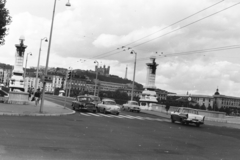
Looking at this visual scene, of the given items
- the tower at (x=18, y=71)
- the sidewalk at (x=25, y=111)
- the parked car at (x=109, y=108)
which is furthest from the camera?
the tower at (x=18, y=71)

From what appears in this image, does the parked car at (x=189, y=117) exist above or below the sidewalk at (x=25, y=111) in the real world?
above

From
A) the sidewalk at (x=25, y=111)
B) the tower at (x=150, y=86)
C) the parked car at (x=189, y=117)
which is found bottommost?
the sidewalk at (x=25, y=111)

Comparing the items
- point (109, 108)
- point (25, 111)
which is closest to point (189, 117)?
point (109, 108)

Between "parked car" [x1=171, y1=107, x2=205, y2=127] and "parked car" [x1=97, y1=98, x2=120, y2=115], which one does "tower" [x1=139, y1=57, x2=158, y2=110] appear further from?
"parked car" [x1=171, y1=107, x2=205, y2=127]

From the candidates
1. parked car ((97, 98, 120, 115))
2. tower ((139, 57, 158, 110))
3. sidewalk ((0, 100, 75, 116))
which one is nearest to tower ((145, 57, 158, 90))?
tower ((139, 57, 158, 110))

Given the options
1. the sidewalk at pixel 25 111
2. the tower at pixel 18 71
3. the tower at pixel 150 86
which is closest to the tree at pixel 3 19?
the sidewalk at pixel 25 111

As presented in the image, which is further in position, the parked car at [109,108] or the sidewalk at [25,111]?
the parked car at [109,108]

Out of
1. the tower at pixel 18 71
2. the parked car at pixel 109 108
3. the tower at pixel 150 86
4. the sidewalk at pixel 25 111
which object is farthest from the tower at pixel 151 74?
the sidewalk at pixel 25 111

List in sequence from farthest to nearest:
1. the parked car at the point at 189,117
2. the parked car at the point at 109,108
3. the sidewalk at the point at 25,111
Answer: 1. the parked car at the point at 109,108
2. the parked car at the point at 189,117
3. the sidewalk at the point at 25,111

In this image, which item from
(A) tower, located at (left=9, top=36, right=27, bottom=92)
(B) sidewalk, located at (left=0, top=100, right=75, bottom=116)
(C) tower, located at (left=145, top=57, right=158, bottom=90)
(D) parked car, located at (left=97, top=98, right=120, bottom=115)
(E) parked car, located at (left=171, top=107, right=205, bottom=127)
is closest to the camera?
(B) sidewalk, located at (left=0, top=100, right=75, bottom=116)

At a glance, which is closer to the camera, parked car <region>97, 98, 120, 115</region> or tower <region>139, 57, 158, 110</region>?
parked car <region>97, 98, 120, 115</region>

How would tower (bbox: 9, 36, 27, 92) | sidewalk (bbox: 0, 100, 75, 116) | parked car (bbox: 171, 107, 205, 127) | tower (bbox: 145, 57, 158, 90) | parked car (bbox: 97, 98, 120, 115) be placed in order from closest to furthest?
sidewalk (bbox: 0, 100, 75, 116), parked car (bbox: 171, 107, 205, 127), parked car (bbox: 97, 98, 120, 115), tower (bbox: 9, 36, 27, 92), tower (bbox: 145, 57, 158, 90)

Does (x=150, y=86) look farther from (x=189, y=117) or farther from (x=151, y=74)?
(x=189, y=117)

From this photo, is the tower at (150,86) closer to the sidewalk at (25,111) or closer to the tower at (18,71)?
the tower at (18,71)
